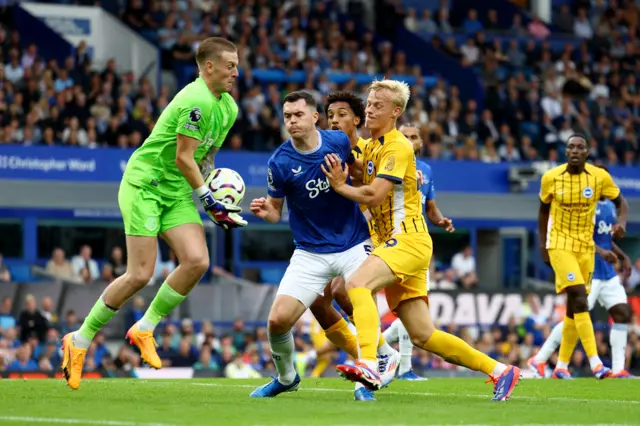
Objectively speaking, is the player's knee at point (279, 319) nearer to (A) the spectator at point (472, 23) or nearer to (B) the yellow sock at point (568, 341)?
(B) the yellow sock at point (568, 341)

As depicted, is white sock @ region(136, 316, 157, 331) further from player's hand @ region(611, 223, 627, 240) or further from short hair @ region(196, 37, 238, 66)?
player's hand @ region(611, 223, 627, 240)

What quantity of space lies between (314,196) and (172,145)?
1265 millimetres

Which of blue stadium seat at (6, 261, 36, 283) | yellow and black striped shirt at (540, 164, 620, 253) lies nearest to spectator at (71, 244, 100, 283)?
blue stadium seat at (6, 261, 36, 283)

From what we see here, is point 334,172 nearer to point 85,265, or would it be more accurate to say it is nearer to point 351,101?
point 351,101

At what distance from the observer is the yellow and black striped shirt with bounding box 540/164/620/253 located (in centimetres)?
1412

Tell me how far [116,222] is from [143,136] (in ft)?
6.78

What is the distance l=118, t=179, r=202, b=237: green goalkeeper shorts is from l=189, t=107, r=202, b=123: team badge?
705 millimetres

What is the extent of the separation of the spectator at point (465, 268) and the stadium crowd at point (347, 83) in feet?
7.08

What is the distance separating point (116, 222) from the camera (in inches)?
998

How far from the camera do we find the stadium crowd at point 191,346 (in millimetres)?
18859

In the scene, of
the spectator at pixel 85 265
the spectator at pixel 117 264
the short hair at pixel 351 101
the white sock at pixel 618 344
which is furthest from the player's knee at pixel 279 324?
the spectator at pixel 85 265

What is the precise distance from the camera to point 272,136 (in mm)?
25984

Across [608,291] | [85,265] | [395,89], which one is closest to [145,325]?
[395,89]

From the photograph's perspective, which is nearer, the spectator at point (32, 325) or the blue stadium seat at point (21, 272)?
the spectator at point (32, 325)
